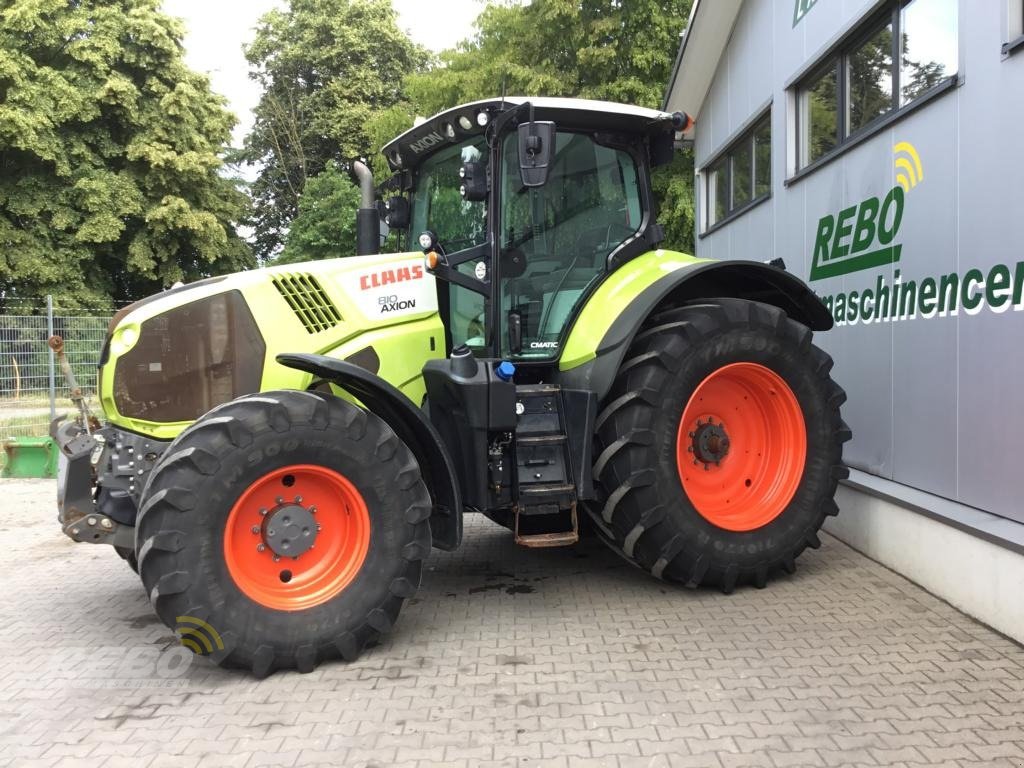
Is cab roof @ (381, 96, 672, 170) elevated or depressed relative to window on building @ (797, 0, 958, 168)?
depressed

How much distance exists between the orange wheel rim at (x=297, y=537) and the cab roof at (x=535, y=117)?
6.87 feet

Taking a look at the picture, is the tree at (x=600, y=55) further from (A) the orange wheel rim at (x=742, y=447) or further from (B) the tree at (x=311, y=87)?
(B) the tree at (x=311, y=87)

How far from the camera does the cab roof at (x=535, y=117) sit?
167 inches

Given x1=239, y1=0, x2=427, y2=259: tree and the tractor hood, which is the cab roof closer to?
the tractor hood

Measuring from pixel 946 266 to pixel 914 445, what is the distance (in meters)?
1.08

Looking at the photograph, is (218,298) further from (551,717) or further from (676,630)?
(676,630)

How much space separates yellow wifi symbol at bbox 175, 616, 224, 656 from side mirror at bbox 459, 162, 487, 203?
2442mm

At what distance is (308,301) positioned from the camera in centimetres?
398

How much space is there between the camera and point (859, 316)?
556cm

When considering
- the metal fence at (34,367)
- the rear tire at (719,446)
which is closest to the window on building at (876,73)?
the rear tire at (719,446)

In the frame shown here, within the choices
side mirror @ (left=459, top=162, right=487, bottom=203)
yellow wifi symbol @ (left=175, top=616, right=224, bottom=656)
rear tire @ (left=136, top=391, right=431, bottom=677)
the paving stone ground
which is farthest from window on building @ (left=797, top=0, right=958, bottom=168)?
yellow wifi symbol @ (left=175, top=616, right=224, bottom=656)

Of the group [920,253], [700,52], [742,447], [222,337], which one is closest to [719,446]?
[742,447]

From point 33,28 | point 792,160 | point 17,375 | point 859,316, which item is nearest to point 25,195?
point 33,28

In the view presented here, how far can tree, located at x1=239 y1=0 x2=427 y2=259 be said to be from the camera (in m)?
27.7
